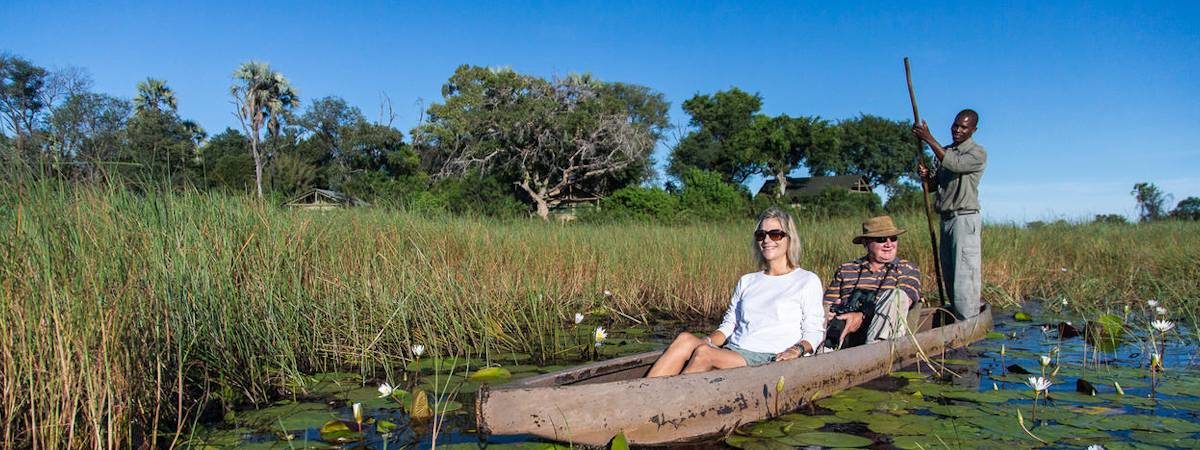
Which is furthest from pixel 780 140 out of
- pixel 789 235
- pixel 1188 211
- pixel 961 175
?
pixel 789 235

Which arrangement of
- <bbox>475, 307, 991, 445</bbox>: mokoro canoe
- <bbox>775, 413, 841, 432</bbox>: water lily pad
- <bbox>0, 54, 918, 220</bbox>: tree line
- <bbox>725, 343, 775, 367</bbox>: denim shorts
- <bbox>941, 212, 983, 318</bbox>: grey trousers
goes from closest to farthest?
<bbox>475, 307, 991, 445</bbox>: mokoro canoe, <bbox>775, 413, 841, 432</bbox>: water lily pad, <bbox>725, 343, 775, 367</bbox>: denim shorts, <bbox>941, 212, 983, 318</bbox>: grey trousers, <bbox>0, 54, 918, 220</bbox>: tree line

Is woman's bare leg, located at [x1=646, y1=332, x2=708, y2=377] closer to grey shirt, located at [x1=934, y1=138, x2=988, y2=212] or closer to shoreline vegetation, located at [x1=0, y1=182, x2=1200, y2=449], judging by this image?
shoreline vegetation, located at [x1=0, y1=182, x2=1200, y2=449]

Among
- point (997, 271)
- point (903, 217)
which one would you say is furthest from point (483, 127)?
point (997, 271)

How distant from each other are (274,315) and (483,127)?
26.4 m

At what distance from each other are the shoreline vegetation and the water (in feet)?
1.17

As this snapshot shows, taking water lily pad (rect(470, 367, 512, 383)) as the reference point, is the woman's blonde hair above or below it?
above

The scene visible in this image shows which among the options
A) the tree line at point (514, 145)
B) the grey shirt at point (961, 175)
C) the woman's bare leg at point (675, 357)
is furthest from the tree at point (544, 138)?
the woman's bare leg at point (675, 357)

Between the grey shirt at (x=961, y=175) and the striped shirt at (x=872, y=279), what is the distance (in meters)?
0.91

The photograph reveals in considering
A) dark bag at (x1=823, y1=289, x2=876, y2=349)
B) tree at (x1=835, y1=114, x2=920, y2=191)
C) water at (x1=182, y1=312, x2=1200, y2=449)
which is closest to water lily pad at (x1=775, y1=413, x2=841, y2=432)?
water at (x1=182, y1=312, x2=1200, y2=449)

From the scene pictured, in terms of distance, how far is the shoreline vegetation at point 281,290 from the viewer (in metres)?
2.88

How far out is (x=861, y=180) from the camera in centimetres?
4172

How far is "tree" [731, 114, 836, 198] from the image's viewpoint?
126ft

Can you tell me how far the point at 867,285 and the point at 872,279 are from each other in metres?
0.06

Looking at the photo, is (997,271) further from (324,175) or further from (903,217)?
(324,175)
